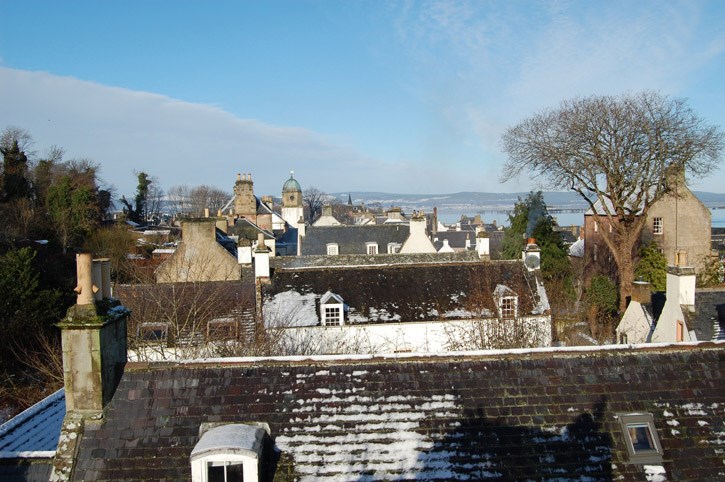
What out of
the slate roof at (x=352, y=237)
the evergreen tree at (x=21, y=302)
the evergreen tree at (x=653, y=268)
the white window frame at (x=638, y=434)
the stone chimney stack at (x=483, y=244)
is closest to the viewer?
the white window frame at (x=638, y=434)

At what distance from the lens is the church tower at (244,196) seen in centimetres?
8631

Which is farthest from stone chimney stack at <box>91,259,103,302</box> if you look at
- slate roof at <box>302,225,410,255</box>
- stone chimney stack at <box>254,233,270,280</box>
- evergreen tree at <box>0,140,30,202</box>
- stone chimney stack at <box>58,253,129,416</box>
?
evergreen tree at <box>0,140,30,202</box>

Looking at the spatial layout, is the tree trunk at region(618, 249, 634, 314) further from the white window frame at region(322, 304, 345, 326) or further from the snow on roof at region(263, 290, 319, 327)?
the snow on roof at region(263, 290, 319, 327)

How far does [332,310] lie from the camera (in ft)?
85.3

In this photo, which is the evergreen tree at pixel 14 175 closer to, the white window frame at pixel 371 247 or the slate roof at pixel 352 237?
the slate roof at pixel 352 237

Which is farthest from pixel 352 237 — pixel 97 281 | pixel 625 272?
pixel 97 281

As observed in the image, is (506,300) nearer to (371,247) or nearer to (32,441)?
(32,441)

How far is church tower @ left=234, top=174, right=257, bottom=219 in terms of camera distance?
283ft

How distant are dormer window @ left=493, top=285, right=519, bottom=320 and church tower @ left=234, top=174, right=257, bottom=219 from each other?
63094 mm

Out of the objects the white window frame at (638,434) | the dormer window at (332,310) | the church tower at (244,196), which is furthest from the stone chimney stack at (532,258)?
the church tower at (244,196)

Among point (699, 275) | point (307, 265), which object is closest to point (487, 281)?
point (307, 265)

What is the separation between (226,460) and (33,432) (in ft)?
15.9

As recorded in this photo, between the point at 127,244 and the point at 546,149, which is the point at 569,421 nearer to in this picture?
the point at 546,149

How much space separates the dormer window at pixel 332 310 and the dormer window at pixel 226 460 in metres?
17.1
